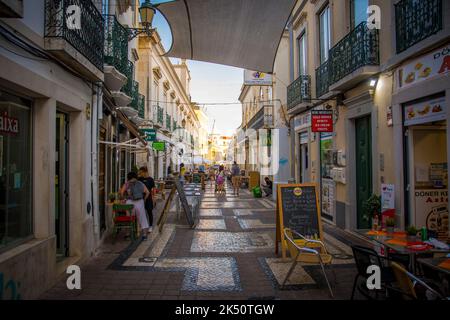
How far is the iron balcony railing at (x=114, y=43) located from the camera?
8.51m

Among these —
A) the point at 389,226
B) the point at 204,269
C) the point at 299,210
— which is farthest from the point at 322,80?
the point at 204,269

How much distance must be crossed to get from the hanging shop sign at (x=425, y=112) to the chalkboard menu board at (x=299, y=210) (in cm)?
220

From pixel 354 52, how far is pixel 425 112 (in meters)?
2.71

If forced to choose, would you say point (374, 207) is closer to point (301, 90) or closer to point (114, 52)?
point (301, 90)

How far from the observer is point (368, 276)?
4.12 meters

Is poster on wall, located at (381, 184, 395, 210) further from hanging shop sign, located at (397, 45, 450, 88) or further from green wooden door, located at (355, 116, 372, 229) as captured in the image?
hanging shop sign, located at (397, 45, 450, 88)

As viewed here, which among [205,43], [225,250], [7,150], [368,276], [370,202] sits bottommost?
[225,250]

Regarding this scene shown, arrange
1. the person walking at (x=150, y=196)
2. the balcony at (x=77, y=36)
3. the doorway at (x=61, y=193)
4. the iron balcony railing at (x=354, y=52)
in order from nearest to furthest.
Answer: the balcony at (x=77, y=36) < the doorway at (x=61, y=193) < the iron balcony railing at (x=354, y=52) < the person walking at (x=150, y=196)

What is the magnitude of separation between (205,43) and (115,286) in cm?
507

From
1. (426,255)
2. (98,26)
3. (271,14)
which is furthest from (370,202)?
(98,26)

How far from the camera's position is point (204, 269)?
5984 millimetres

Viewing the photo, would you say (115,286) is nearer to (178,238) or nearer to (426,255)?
(178,238)

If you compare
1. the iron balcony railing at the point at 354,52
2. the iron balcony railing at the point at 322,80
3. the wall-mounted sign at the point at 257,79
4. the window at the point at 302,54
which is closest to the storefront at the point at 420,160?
the iron balcony railing at the point at 354,52

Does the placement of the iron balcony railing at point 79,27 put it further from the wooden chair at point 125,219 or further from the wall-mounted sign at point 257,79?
the wall-mounted sign at point 257,79
